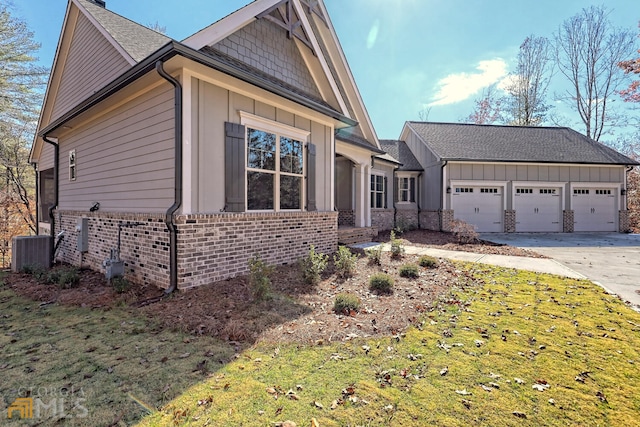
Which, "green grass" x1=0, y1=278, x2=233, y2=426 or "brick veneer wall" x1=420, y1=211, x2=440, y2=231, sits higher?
"brick veneer wall" x1=420, y1=211, x2=440, y2=231

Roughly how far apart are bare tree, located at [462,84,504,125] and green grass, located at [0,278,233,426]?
29.6 m

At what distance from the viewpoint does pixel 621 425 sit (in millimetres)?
2162

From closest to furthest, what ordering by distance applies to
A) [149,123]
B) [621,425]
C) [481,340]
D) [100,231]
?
1. [621,425]
2. [481,340]
3. [149,123]
4. [100,231]

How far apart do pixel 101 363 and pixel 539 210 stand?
18.8 meters

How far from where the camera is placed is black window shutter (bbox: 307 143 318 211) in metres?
7.46

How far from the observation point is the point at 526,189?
49.9 feet

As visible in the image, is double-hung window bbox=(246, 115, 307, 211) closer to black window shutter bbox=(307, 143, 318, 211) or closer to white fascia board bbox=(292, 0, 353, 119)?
black window shutter bbox=(307, 143, 318, 211)

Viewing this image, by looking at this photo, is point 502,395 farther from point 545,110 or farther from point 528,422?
point 545,110

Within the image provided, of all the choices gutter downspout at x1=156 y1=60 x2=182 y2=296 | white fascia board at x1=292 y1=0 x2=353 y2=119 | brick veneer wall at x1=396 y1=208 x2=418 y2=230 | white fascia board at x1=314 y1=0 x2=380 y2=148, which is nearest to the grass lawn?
gutter downspout at x1=156 y1=60 x2=182 y2=296

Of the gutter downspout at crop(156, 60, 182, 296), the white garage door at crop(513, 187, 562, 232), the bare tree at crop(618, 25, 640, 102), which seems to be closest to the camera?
the gutter downspout at crop(156, 60, 182, 296)

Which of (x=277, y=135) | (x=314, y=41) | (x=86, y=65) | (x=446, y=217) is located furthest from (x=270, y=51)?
(x=446, y=217)

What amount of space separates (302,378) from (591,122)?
31.8 metres

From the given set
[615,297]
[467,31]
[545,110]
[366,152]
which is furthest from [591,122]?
[615,297]

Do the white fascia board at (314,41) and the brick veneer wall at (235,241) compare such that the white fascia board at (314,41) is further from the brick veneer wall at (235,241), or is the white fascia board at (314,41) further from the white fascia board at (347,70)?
the brick veneer wall at (235,241)
